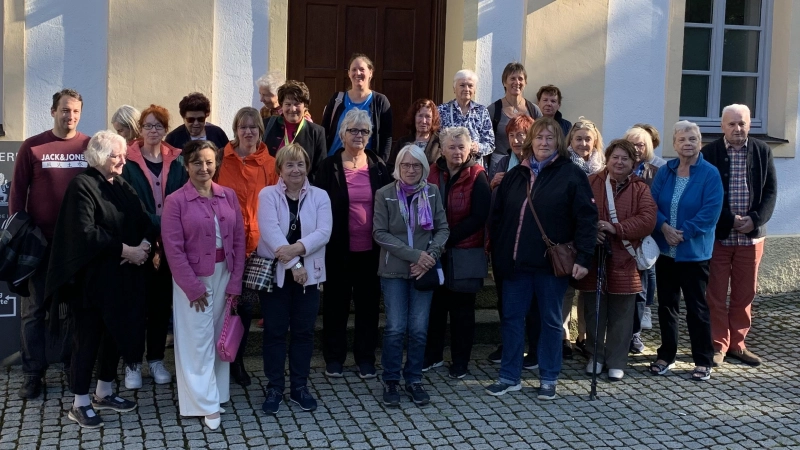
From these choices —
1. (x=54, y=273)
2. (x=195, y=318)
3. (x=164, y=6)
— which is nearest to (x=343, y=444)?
(x=195, y=318)

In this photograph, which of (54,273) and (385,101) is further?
(385,101)

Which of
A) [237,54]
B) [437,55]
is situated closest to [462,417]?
[237,54]

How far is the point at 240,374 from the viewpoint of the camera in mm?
6344

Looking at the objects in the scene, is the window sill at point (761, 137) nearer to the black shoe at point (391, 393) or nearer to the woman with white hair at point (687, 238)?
the woman with white hair at point (687, 238)

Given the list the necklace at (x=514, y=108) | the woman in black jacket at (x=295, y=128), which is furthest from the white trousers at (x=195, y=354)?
the necklace at (x=514, y=108)

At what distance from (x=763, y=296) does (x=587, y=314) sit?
133 inches

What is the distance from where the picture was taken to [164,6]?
770cm

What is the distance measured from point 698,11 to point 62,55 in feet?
19.3

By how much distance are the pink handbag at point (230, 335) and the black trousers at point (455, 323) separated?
142cm

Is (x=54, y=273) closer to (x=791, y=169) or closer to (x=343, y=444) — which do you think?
(x=343, y=444)

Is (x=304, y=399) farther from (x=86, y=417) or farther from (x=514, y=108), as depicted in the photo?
(x=514, y=108)

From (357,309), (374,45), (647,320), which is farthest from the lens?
(374,45)

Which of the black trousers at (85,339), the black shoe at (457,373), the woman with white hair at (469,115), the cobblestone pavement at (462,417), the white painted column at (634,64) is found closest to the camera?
the cobblestone pavement at (462,417)

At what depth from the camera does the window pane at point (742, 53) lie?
9.59m
